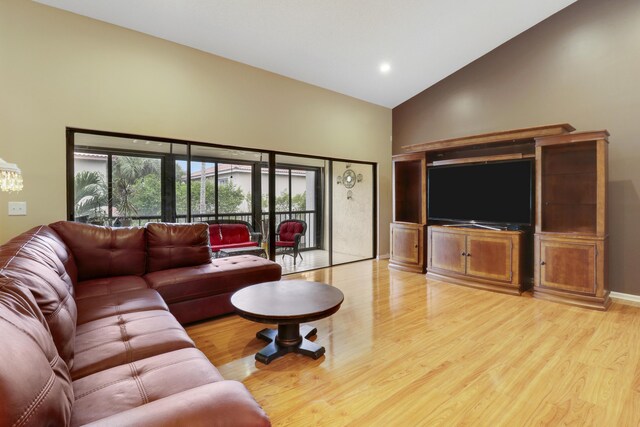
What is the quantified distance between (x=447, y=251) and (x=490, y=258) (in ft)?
2.02

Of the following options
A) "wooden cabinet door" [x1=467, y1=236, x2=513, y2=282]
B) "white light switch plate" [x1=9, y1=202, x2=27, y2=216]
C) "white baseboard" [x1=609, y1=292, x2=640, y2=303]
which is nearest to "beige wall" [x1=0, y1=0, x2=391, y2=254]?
"white light switch plate" [x1=9, y1=202, x2=27, y2=216]

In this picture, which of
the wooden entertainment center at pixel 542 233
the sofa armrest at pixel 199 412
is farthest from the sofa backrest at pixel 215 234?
the sofa armrest at pixel 199 412

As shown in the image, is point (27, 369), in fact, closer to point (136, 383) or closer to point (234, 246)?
point (136, 383)

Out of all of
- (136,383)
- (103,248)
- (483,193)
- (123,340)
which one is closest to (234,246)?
(103,248)

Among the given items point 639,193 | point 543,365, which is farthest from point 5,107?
point 639,193

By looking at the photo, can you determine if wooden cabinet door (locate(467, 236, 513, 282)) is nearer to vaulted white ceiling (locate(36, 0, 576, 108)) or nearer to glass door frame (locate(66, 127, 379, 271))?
glass door frame (locate(66, 127, 379, 271))

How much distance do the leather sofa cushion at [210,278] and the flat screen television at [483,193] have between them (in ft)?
9.74

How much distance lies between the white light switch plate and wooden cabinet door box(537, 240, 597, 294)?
226 inches

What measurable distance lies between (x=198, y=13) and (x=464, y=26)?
3354mm

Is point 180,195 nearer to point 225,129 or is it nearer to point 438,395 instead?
point 225,129

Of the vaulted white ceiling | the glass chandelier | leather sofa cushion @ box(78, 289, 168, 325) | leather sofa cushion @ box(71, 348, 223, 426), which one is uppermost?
the vaulted white ceiling

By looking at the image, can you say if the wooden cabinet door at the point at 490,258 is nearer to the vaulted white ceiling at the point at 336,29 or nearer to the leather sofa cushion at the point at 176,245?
the vaulted white ceiling at the point at 336,29

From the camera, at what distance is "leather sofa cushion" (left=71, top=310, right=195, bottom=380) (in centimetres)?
153

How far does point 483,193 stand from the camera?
15.0 feet
